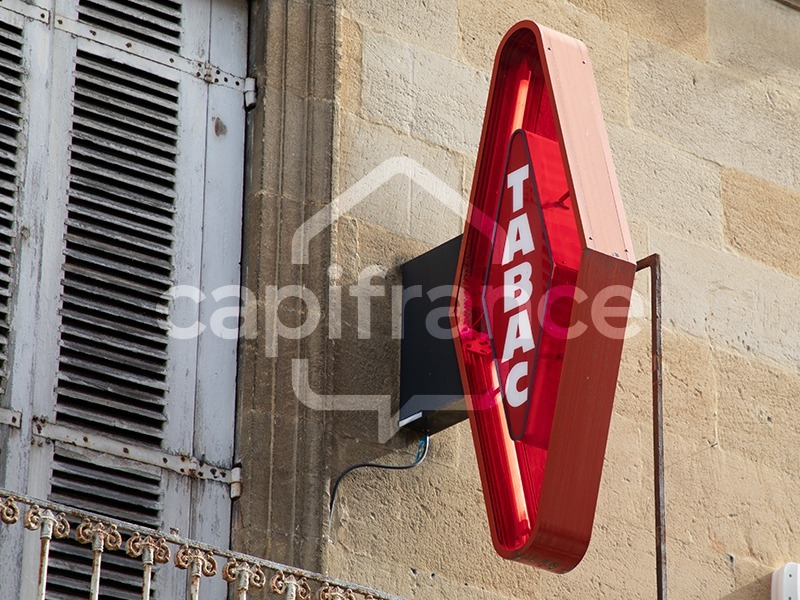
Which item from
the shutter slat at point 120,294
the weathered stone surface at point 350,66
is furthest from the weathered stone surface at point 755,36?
the shutter slat at point 120,294

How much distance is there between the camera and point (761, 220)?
895 cm

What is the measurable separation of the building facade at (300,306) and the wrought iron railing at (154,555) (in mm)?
377

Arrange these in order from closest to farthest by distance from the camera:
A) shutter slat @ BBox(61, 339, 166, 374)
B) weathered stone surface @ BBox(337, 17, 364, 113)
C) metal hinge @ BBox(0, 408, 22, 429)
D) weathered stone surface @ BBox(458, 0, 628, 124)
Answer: metal hinge @ BBox(0, 408, 22, 429)
shutter slat @ BBox(61, 339, 166, 374)
weathered stone surface @ BBox(337, 17, 364, 113)
weathered stone surface @ BBox(458, 0, 628, 124)

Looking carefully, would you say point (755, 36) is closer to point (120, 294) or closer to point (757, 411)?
point (757, 411)

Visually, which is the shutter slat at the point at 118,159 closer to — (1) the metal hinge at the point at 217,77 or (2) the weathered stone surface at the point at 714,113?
Answer: (1) the metal hinge at the point at 217,77

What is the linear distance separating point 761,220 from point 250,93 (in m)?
2.68

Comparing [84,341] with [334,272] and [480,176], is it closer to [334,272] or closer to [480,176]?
[334,272]

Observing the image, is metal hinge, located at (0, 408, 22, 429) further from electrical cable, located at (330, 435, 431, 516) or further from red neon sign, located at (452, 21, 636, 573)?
red neon sign, located at (452, 21, 636, 573)

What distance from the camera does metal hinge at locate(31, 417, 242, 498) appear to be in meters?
6.68

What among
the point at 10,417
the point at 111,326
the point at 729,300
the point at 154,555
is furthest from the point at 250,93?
the point at 729,300

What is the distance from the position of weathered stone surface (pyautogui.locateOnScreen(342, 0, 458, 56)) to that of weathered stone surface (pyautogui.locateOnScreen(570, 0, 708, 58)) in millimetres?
813

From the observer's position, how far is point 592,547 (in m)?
7.64

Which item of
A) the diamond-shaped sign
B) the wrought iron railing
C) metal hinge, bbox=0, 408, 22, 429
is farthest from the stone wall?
metal hinge, bbox=0, 408, 22, 429

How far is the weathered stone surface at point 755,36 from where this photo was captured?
9.20 m
